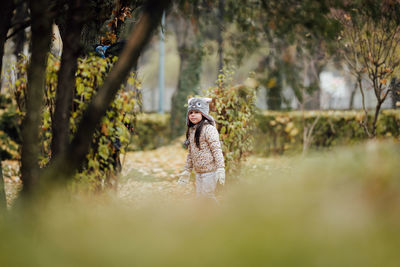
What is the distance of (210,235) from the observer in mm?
1718

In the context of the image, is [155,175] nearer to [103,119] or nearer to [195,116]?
[195,116]

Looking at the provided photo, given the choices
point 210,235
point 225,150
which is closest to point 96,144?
point 225,150

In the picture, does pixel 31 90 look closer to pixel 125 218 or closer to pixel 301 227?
pixel 125 218

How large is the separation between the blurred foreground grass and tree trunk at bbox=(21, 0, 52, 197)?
430mm

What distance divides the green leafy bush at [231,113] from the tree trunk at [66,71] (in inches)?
150

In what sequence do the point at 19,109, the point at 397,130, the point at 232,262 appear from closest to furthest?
the point at 232,262 → the point at 19,109 → the point at 397,130

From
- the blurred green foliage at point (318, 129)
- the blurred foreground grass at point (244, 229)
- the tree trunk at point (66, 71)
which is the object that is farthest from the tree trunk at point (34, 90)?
the blurred green foliage at point (318, 129)

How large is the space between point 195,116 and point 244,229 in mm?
3695

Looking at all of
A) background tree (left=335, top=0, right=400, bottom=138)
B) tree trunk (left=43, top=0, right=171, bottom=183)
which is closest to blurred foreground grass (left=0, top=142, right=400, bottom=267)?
tree trunk (left=43, top=0, right=171, bottom=183)

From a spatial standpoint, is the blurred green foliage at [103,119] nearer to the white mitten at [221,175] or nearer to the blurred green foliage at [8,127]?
the white mitten at [221,175]

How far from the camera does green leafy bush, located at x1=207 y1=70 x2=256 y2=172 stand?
6719 mm

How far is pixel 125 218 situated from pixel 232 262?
604mm

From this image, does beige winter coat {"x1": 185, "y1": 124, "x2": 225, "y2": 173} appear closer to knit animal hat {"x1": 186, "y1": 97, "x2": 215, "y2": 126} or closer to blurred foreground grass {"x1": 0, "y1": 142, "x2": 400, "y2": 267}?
knit animal hat {"x1": 186, "y1": 97, "x2": 215, "y2": 126}

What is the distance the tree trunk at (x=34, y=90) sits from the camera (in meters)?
2.53
